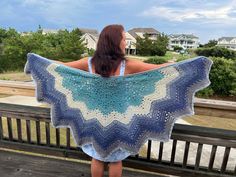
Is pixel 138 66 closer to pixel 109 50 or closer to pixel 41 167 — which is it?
pixel 109 50

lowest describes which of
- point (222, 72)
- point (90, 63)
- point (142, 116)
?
point (222, 72)

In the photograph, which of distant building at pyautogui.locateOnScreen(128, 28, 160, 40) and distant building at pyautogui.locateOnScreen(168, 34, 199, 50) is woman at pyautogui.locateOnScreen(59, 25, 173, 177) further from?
distant building at pyautogui.locateOnScreen(168, 34, 199, 50)

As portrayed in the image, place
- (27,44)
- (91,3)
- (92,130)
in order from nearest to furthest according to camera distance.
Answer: (92,130) < (91,3) < (27,44)

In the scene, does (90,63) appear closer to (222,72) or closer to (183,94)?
(183,94)

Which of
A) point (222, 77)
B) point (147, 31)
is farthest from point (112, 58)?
point (147, 31)

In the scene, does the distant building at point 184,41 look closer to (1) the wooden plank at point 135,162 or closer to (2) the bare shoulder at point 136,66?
(1) the wooden plank at point 135,162

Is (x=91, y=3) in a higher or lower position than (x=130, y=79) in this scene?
higher

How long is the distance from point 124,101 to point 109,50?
0.96 ft

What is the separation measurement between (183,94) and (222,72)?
13.6 m

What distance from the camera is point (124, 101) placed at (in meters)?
1.42

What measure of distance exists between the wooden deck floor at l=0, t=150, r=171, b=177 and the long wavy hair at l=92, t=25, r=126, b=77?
2.96 feet

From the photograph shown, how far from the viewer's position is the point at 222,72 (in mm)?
13844

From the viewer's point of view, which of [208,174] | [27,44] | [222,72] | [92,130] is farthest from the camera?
[27,44]

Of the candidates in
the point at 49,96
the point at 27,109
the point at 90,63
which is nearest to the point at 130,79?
the point at 90,63
